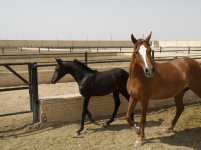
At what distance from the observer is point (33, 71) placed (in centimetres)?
686

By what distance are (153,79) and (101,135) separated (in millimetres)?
1617

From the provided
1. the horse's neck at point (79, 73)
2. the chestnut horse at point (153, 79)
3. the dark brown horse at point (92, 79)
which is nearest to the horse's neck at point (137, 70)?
the chestnut horse at point (153, 79)

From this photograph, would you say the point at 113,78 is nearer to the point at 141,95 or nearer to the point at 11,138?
the point at 141,95

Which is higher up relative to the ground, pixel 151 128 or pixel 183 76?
pixel 183 76

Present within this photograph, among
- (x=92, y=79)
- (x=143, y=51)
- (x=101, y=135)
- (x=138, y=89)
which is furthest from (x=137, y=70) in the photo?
(x=101, y=135)

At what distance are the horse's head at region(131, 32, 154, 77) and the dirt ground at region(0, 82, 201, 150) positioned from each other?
58.1 inches

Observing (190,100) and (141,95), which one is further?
(190,100)

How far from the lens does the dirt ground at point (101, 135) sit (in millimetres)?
5465

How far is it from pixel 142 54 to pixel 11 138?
10.5 feet

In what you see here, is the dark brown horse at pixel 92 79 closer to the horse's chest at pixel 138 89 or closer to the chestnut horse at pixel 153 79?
the chestnut horse at pixel 153 79

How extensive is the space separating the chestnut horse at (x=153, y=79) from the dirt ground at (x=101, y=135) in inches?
13.2

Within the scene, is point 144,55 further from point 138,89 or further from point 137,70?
point 138,89

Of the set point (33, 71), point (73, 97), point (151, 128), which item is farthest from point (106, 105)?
point (33, 71)

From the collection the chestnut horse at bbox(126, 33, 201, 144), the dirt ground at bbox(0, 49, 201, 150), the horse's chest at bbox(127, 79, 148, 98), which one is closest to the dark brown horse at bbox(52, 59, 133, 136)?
the dirt ground at bbox(0, 49, 201, 150)
